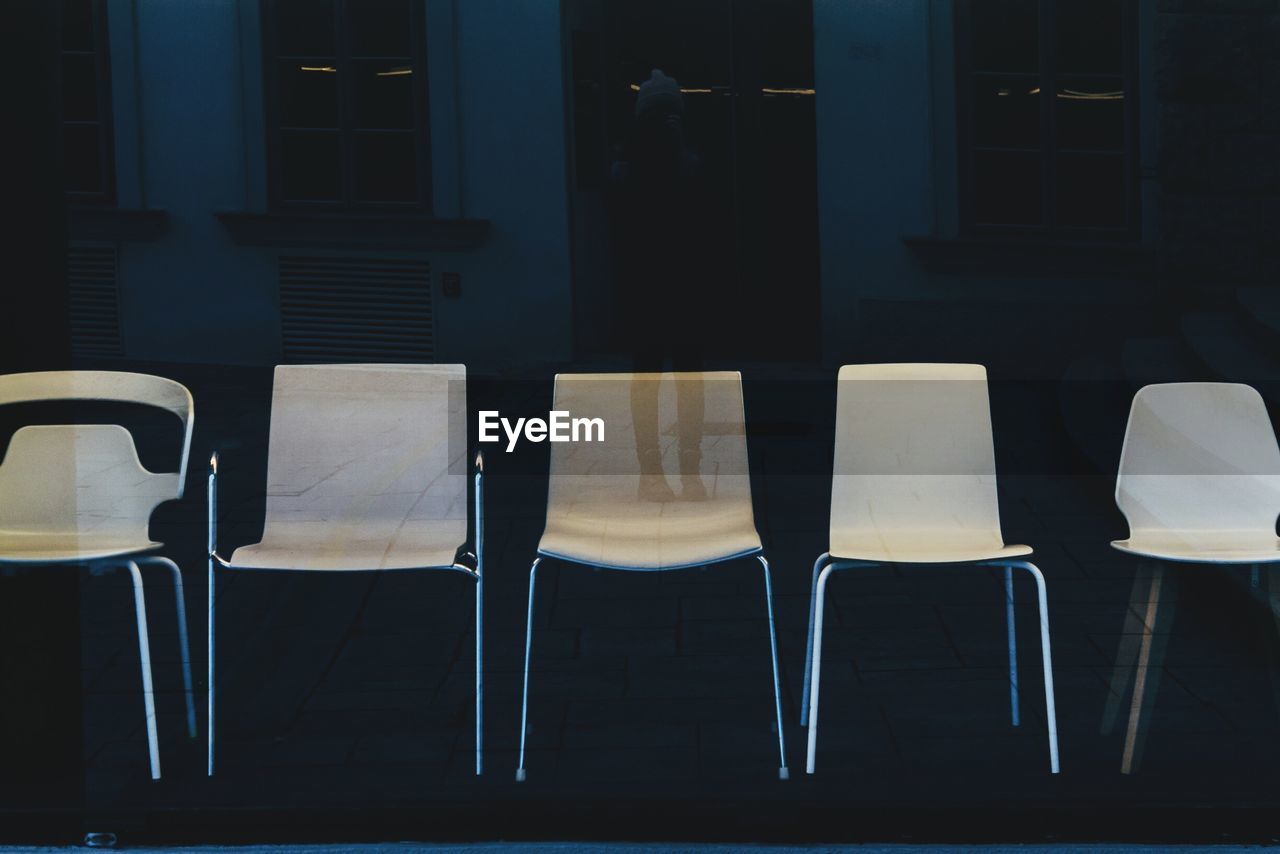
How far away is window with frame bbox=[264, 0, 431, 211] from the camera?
124 inches

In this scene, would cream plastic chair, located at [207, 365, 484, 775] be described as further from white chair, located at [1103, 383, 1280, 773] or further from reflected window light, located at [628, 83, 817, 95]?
white chair, located at [1103, 383, 1280, 773]

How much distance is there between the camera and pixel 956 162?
10.5ft

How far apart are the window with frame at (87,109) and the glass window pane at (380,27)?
52 centimetres

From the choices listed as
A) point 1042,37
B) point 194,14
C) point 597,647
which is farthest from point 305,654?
point 1042,37

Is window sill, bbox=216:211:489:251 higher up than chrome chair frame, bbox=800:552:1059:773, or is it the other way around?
window sill, bbox=216:211:489:251

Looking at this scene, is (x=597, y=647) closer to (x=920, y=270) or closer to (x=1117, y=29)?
(x=920, y=270)

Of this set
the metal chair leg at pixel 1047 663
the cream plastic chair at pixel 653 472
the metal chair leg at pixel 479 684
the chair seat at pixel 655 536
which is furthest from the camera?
the cream plastic chair at pixel 653 472

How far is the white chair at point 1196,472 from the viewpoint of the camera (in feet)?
11.3

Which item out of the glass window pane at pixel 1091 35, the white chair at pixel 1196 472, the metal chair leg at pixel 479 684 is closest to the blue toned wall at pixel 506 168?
the metal chair leg at pixel 479 684

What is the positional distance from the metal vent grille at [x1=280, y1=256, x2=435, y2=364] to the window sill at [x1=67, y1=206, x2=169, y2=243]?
0.88 feet

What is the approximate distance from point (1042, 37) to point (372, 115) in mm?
1405

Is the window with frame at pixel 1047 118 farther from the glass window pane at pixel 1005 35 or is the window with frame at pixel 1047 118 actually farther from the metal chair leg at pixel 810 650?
the metal chair leg at pixel 810 650

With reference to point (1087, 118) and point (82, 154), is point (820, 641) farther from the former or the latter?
point (82, 154)

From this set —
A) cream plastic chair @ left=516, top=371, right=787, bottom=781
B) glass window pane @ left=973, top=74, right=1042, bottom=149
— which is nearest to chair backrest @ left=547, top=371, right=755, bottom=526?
cream plastic chair @ left=516, top=371, right=787, bottom=781
